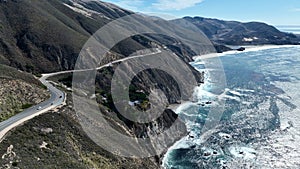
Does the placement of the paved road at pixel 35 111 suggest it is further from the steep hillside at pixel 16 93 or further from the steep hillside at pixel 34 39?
the steep hillside at pixel 34 39

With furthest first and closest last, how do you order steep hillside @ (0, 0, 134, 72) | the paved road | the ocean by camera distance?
steep hillside @ (0, 0, 134, 72), the ocean, the paved road

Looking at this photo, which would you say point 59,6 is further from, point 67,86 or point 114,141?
point 114,141

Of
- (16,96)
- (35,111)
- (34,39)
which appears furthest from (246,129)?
(34,39)

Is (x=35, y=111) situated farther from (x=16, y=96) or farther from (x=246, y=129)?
(x=246, y=129)

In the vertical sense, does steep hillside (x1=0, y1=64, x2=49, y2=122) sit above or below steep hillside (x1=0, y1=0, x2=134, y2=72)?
below

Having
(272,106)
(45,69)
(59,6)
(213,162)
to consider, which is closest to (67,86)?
(45,69)

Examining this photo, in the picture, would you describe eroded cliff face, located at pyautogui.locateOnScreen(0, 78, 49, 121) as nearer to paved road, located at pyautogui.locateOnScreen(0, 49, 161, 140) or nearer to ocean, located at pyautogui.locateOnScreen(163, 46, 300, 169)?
paved road, located at pyautogui.locateOnScreen(0, 49, 161, 140)

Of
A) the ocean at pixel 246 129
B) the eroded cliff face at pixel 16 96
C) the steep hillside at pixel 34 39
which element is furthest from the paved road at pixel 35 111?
the steep hillside at pixel 34 39

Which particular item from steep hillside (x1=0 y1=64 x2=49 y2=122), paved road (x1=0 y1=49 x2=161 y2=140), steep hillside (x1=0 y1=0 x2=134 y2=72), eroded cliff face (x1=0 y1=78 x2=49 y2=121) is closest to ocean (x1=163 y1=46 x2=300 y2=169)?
paved road (x1=0 y1=49 x2=161 y2=140)
